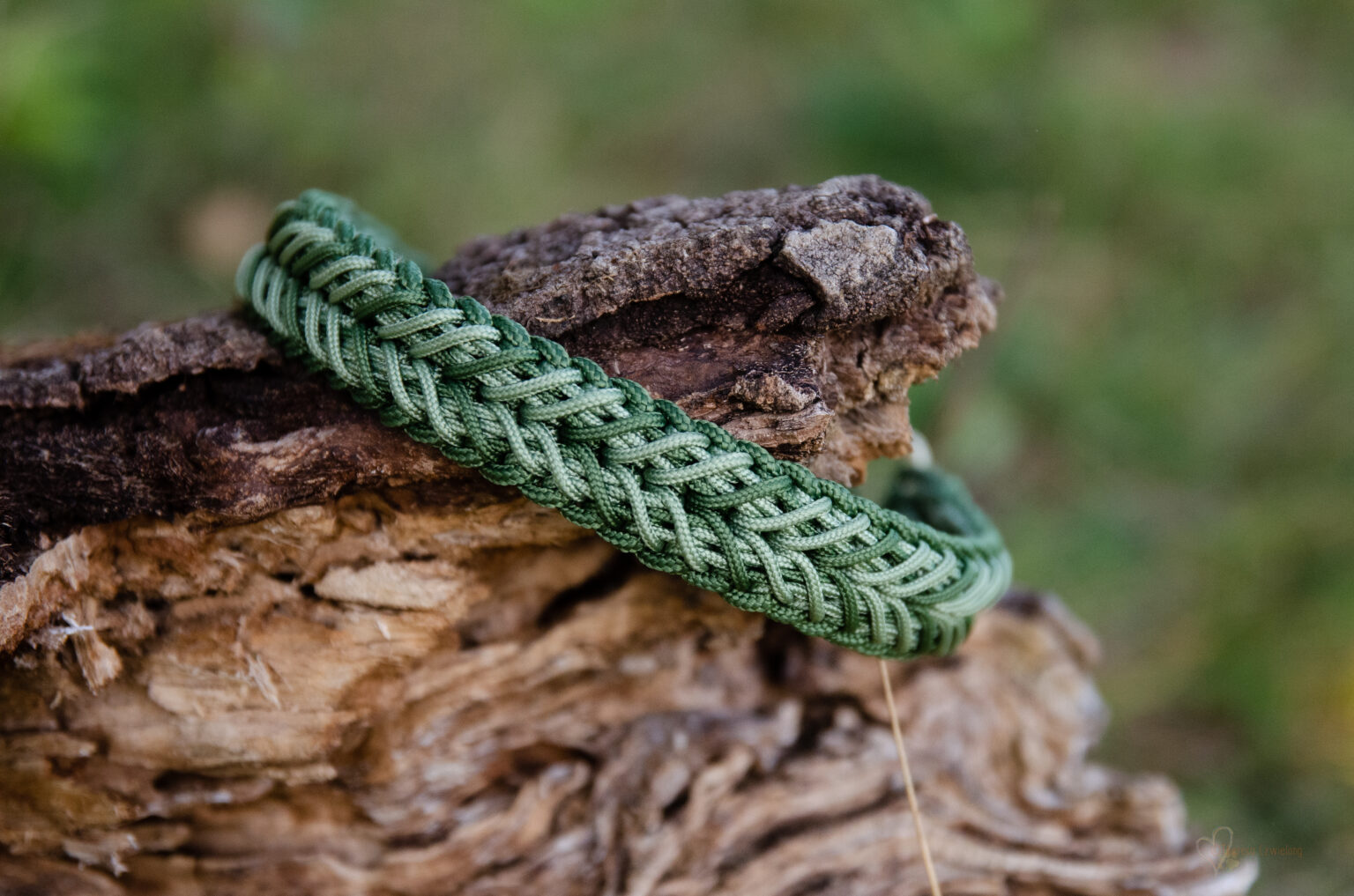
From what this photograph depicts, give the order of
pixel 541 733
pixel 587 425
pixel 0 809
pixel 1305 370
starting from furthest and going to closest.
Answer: pixel 1305 370
pixel 541 733
pixel 0 809
pixel 587 425

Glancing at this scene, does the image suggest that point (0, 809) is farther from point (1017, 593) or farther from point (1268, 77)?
point (1268, 77)

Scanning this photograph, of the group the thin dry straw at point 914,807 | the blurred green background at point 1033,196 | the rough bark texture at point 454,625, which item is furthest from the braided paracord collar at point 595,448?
the blurred green background at point 1033,196

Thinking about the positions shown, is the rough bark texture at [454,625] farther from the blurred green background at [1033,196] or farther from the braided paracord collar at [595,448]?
the blurred green background at [1033,196]

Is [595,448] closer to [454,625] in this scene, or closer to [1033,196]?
[454,625]

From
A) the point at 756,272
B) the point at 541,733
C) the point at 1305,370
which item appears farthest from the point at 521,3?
the point at 1305,370

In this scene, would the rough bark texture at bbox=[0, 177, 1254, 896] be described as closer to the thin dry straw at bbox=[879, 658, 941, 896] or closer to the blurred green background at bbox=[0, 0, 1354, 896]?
the thin dry straw at bbox=[879, 658, 941, 896]

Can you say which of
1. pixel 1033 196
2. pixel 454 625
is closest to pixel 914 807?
pixel 454 625
